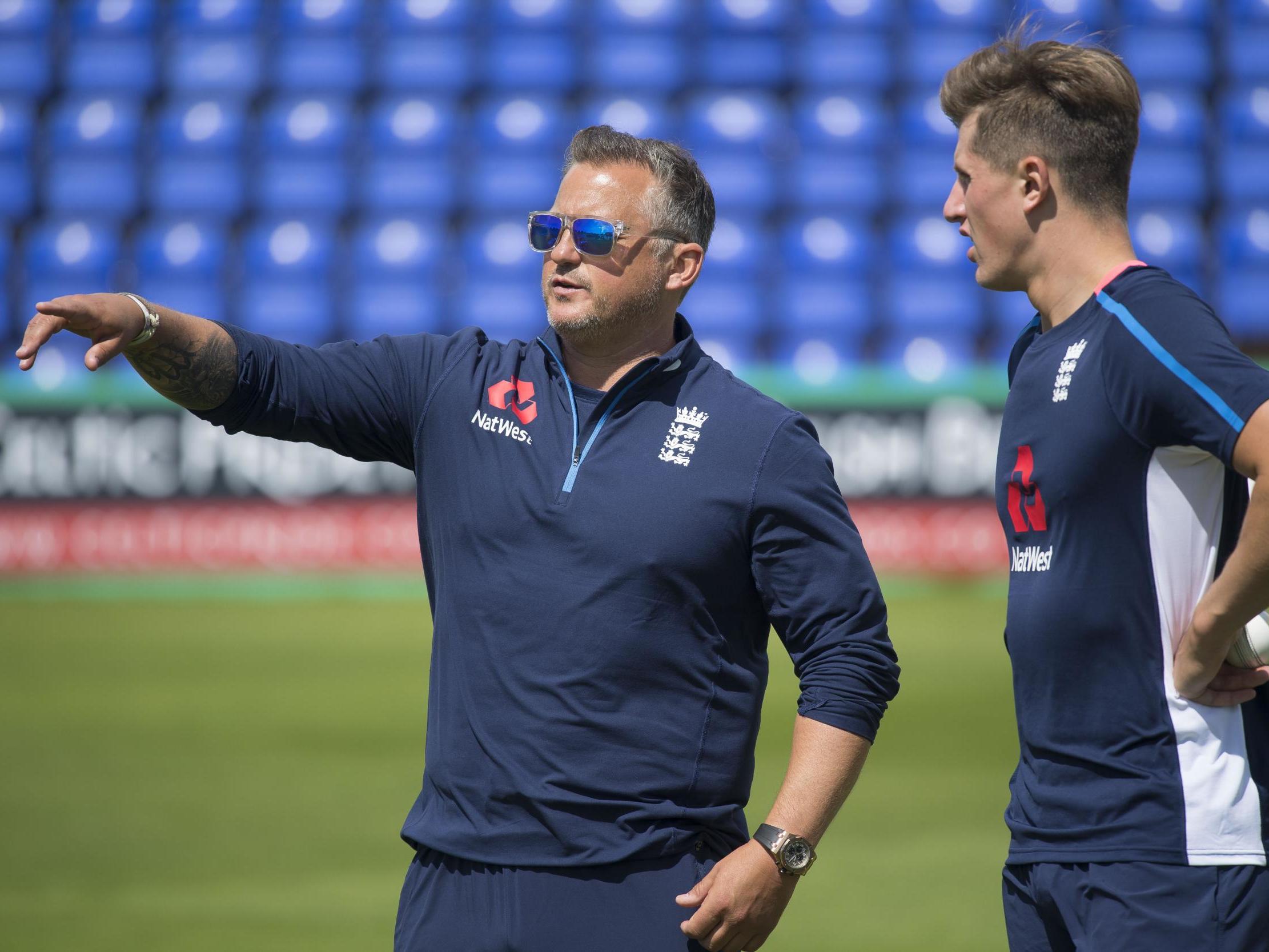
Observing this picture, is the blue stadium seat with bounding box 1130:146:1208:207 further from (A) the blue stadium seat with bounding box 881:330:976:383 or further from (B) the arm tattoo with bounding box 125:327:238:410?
(B) the arm tattoo with bounding box 125:327:238:410

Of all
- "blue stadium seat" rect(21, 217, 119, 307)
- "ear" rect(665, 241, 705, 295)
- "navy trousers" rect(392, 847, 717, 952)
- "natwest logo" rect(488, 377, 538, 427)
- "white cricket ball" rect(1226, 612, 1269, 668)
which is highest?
"blue stadium seat" rect(21, 217, 119, 307)

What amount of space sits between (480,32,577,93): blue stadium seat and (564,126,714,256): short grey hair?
37.6 feet

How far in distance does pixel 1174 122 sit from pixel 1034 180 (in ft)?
39.9

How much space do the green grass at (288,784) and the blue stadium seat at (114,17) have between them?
6750 millimetres

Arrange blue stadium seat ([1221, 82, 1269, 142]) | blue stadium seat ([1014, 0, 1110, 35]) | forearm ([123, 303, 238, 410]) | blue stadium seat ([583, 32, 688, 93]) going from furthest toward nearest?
blue stadium seat ([583, 32, 688, 93]) < blue stadium seat ([1014, 0, 1110, 35]) < blue stadium seat ([1221, 82, 1269, 142]) < forearm ([123, 303, 238, 410])

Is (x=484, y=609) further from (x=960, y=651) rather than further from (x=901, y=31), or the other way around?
(x=901, y=31)

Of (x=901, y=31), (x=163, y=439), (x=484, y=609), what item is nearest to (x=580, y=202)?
(x=484, y=609)

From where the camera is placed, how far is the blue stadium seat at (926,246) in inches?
498

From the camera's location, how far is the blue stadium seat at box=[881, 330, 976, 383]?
1185 cm

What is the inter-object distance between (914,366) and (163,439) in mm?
5731

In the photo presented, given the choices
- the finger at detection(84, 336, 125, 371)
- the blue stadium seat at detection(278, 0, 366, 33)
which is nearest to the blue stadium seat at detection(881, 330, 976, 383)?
the blue stadium seat at detection(278, 0, 366, 33)

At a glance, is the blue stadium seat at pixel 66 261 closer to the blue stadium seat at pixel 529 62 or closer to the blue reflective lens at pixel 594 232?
the blue stadium seat at pixel 529 62

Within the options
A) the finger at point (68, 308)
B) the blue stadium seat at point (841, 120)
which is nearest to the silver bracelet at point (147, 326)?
the finger at point (68, 308)

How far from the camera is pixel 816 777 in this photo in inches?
91.2
